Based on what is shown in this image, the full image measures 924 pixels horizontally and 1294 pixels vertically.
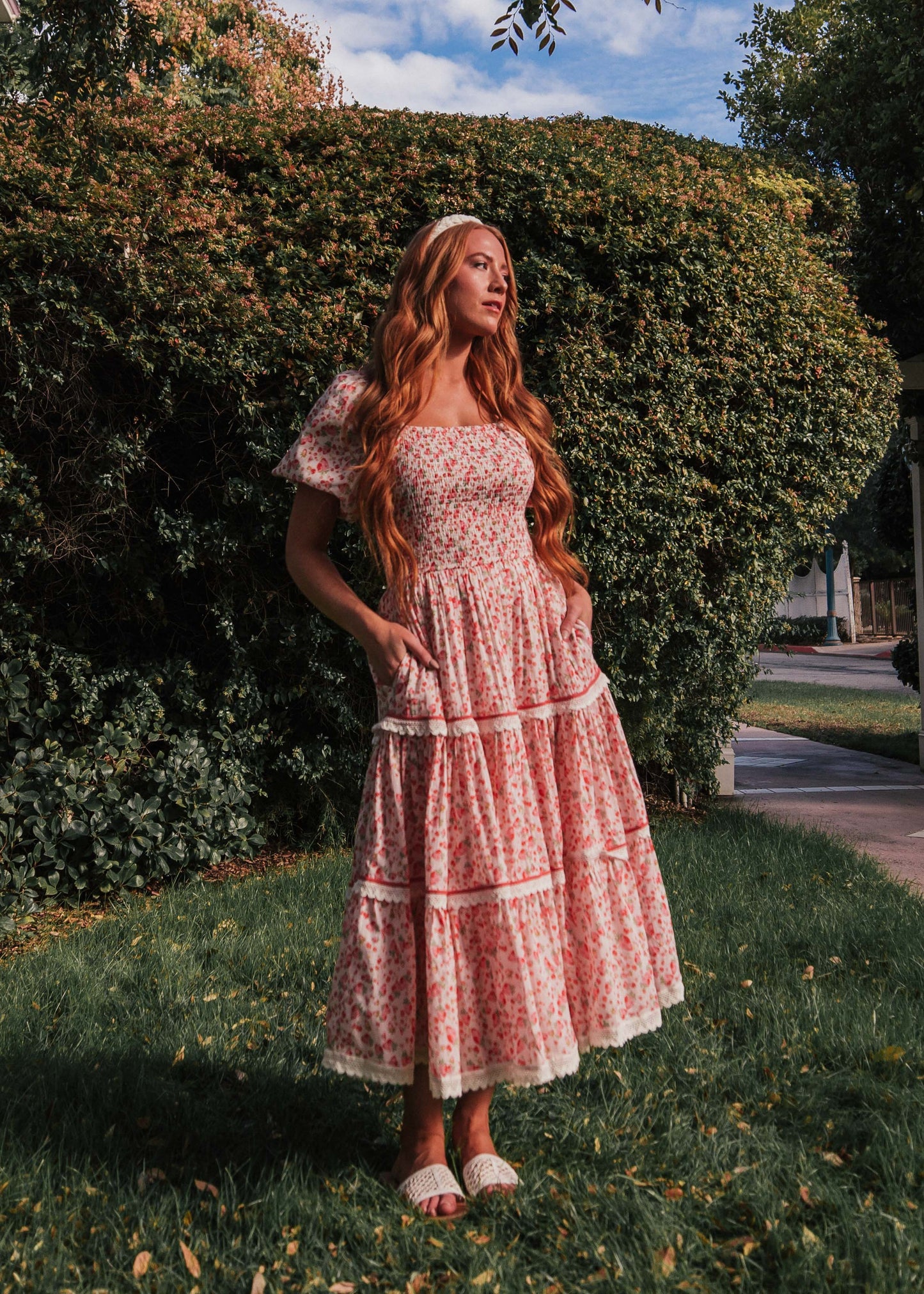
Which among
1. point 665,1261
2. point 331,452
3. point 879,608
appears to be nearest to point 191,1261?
point 665,1261

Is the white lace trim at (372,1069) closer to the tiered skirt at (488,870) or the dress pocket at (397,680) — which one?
the tiered skirt at (488,870)

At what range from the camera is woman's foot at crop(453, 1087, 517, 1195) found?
2357 mm

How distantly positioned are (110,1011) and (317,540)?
186cm

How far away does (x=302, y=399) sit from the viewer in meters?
4.87

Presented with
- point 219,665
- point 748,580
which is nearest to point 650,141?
point 748,580

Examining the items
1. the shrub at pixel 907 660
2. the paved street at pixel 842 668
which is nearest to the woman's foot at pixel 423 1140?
the shrub at pixel 907 660

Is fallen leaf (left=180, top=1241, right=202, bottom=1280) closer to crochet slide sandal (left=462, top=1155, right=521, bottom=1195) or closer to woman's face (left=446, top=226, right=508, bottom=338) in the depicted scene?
crochet slide sandal (left=462, top=1155, right=521, bottom=1195)

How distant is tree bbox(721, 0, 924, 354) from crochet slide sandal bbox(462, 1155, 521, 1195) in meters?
6.78

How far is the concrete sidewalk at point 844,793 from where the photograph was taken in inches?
227

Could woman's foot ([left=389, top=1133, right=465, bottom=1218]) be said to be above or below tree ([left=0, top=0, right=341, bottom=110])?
below

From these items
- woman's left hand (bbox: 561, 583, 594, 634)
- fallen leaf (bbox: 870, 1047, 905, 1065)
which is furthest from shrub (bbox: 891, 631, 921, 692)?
woman's left hand (bbox: 561, 583, 594, 634)

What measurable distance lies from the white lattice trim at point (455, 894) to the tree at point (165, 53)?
14.9 ft

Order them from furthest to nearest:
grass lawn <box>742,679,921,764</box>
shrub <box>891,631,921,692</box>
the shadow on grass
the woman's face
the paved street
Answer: the paved street, shrub <box>891,631,921,692</box>, grass lawn <box>742,679,921,764</box>, the shadow on grass, the woman's face

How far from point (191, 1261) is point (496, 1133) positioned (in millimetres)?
764
